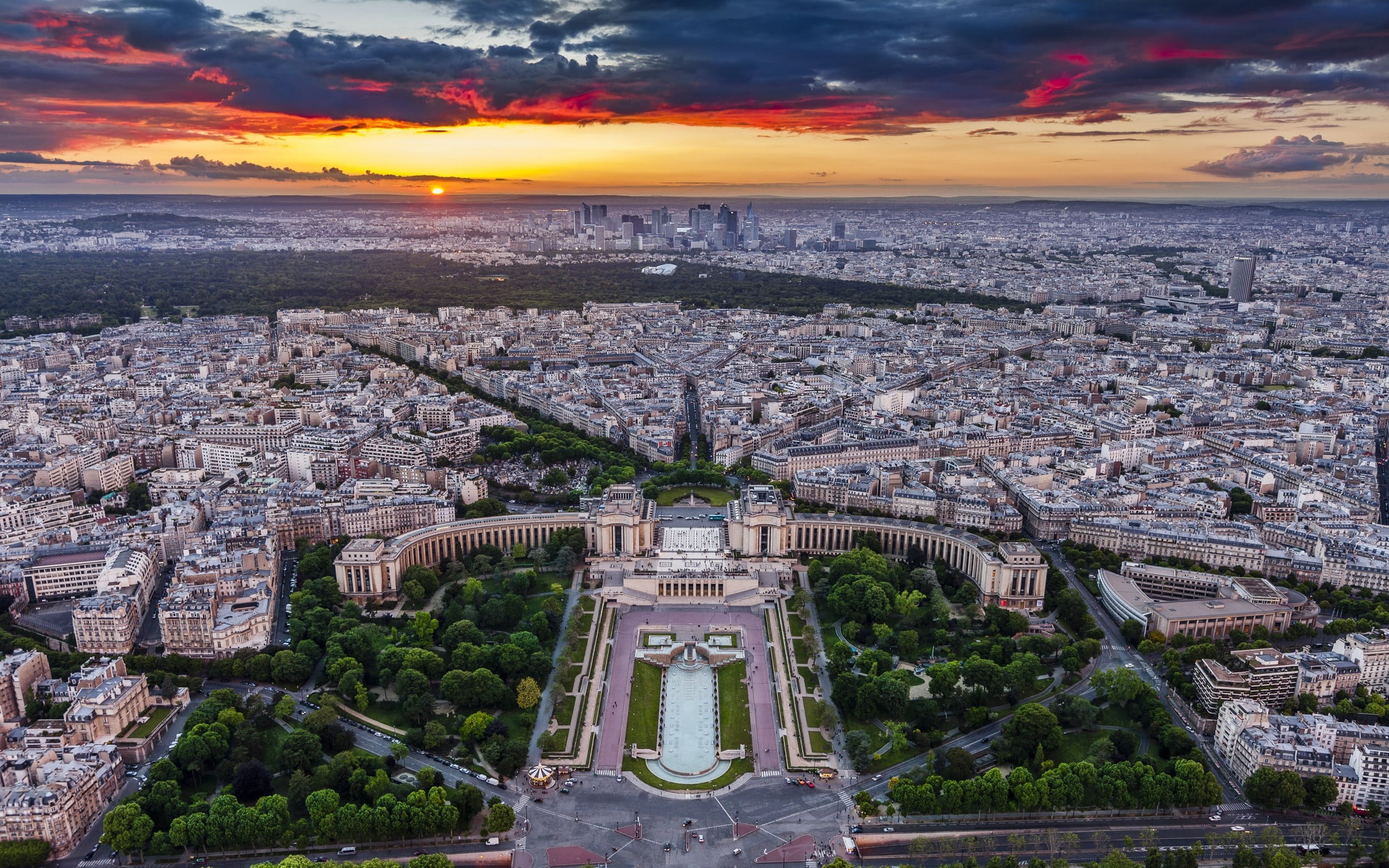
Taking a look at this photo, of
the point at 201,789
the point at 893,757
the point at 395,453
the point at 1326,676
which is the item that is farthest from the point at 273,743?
the point at 1326,676

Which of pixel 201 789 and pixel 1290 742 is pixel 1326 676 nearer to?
pixel 1290 742

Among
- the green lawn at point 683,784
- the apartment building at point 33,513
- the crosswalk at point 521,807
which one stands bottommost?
the crosswalk at point 521,807

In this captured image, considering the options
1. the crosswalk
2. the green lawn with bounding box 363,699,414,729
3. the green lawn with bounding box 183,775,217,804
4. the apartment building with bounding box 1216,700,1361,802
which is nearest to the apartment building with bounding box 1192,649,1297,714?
A: the apartment building with bounding box 1216,700,1361,802

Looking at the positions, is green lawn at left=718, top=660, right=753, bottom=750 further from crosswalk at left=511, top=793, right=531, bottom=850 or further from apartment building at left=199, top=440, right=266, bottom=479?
apartment building at left=199, top=440, right=266, bottom=479

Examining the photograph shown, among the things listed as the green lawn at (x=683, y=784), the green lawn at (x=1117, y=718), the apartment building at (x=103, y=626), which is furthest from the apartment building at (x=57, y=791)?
the green lawn at (x=1117, y=718)

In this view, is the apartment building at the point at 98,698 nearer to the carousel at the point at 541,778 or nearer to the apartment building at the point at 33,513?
the carousel at the point at 541,778

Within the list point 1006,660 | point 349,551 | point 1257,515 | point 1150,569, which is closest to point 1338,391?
point 1257,515
